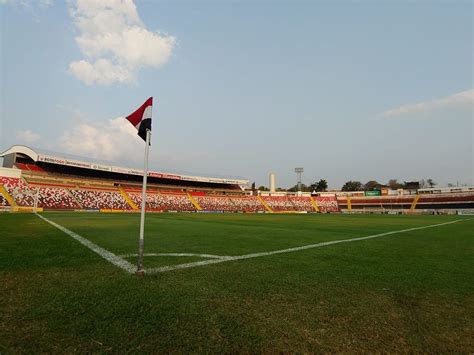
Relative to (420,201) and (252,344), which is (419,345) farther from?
(420,201)

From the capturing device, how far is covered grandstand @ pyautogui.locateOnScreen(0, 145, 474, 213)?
1666 inches

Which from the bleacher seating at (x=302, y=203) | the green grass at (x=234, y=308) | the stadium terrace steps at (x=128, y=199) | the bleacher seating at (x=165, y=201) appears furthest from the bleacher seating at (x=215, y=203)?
the green grass at (x=234, y=308)

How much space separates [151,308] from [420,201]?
3625 inches

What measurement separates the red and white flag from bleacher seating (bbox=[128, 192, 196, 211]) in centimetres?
4958

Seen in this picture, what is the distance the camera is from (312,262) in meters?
6.37

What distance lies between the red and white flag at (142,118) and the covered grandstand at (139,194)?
4081 cm

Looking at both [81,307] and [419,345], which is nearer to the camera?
[419,345]

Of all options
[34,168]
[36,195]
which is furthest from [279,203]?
[34,168]

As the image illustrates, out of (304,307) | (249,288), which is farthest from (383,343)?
(249,288)

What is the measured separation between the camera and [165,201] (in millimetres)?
57250

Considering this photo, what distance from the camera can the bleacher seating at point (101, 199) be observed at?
46.4m

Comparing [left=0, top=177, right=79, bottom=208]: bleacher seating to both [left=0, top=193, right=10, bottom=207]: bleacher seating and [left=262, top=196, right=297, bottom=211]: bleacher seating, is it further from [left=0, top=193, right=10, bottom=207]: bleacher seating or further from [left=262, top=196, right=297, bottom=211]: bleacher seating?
[left=262, top=196, right=297, bottom=211]: bleacher seating

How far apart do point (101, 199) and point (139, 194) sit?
873cm

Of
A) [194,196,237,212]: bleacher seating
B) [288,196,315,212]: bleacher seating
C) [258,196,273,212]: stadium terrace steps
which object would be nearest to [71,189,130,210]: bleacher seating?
[194,196,237,212]: bleacher seating
